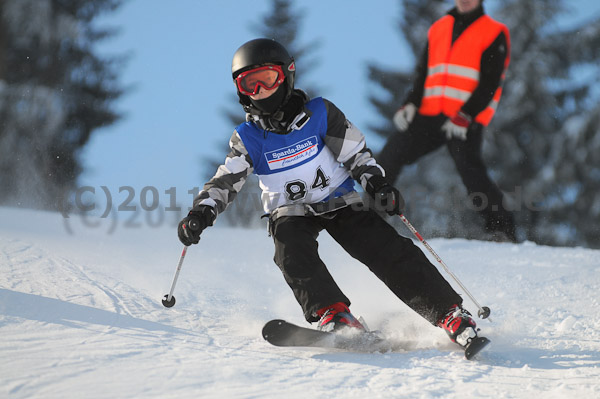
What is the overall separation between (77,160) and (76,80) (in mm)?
1655

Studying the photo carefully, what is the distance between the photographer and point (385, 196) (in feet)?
8.79

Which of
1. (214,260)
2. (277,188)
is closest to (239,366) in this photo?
(277,188)

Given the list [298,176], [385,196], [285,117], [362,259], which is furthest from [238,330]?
[285,117]

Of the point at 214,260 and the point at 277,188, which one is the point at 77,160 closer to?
the point at 214,260

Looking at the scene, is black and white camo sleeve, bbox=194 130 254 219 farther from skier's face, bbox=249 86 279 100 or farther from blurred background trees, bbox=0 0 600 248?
blurred background trees, bbox=0 0 600 248

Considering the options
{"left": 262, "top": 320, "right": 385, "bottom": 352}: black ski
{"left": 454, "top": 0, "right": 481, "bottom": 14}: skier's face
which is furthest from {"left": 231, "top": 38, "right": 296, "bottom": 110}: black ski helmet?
{"left": 454, "top": 0, "right": 481, "bottom": 14}: skier's face

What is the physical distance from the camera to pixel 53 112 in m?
11.5

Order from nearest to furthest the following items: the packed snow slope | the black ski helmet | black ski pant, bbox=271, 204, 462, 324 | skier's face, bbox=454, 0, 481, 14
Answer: the packed snow slope, black ski pant, bbox=271, 204, 462, 324, the black ski helmet, skier's face, bbox=454, 0, 481, 14

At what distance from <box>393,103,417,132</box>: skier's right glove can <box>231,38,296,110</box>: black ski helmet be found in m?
4.57

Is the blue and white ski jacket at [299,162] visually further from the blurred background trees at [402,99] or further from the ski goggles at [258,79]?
the blurred background trees at [402,99]

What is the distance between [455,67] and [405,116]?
2.83 feet

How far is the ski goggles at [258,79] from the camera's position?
276 cm

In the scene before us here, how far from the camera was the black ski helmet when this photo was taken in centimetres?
274

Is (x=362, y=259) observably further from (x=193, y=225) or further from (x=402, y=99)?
(x=402, y=99)
